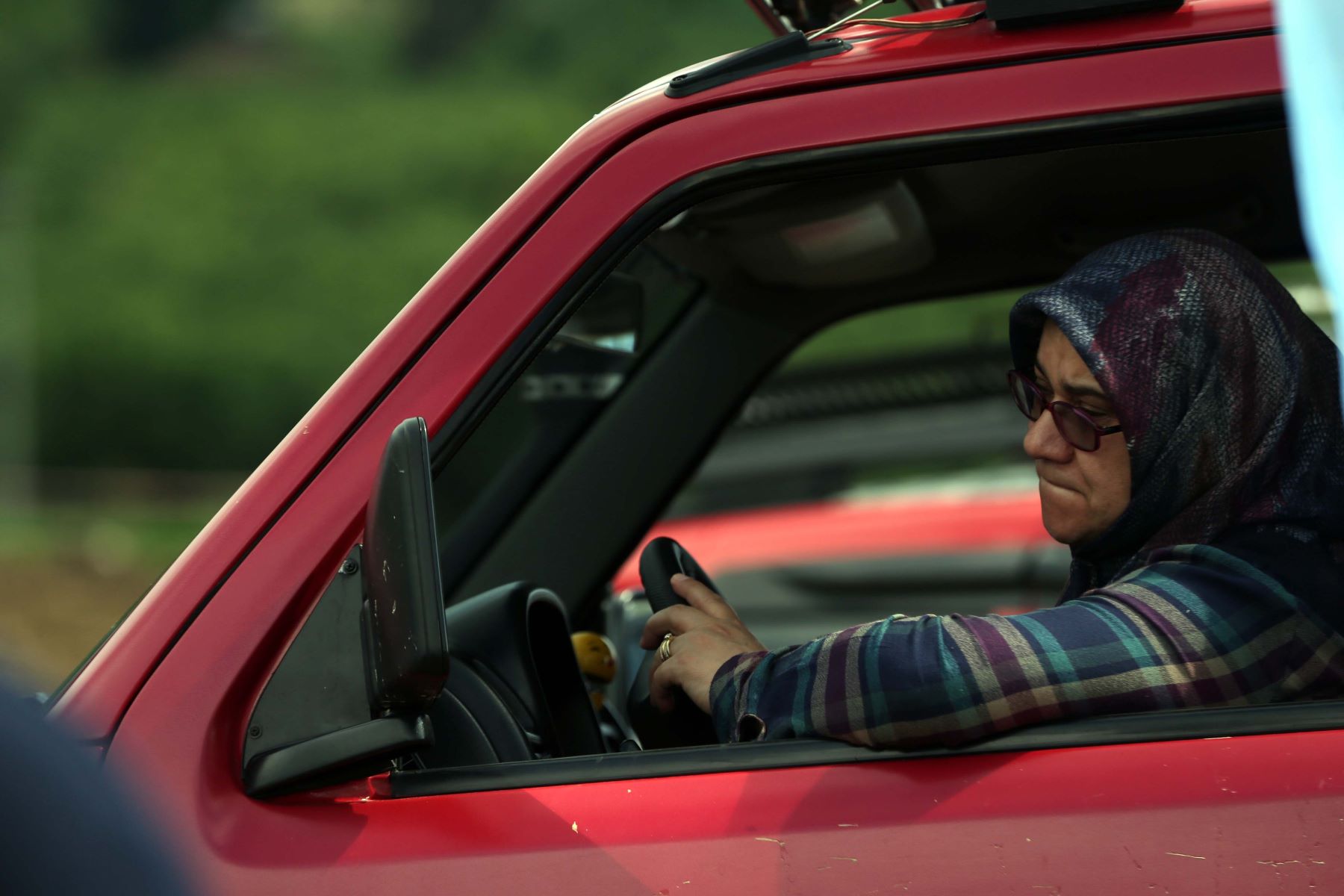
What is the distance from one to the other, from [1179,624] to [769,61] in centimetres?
73

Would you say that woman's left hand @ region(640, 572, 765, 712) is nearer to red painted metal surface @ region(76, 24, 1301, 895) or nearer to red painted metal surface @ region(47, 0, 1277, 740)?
red painted metal surface @ region(76, 24, 1301, 895)

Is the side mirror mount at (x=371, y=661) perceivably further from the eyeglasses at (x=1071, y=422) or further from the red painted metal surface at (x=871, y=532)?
the red painted metal surface at (x=871, y=532)

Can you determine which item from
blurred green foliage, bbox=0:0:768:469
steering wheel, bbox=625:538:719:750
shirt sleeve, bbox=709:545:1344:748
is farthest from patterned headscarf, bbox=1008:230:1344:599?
blurred green foliage, bbox=0:0:768:469

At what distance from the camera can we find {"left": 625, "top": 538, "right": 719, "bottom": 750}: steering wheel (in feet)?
5.94

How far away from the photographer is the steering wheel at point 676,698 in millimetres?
1811

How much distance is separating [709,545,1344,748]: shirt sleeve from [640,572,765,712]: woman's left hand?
0.15 metres

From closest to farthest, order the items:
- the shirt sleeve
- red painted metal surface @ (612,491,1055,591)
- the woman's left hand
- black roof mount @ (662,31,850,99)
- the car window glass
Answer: the shirt sleeve → black roof mount @ (662,31,850,99) → the woman's left hand → the car window glass → red painted metal surface @ (612,491,1055,591)

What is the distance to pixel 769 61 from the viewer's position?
1603mm

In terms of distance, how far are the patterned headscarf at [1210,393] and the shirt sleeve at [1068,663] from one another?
104 mm

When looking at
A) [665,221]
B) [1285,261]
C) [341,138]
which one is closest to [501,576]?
[665,221]

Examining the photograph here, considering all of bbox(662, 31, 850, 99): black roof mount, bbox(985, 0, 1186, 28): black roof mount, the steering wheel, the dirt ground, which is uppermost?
bbox(662, 31, 850, 99): black roof mount

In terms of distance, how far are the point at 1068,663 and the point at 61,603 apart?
14201mm

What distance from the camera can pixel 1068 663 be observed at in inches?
56.8

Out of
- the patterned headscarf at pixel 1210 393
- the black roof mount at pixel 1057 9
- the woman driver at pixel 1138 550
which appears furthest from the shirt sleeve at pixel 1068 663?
the black roof mount at pixel 1057 9
